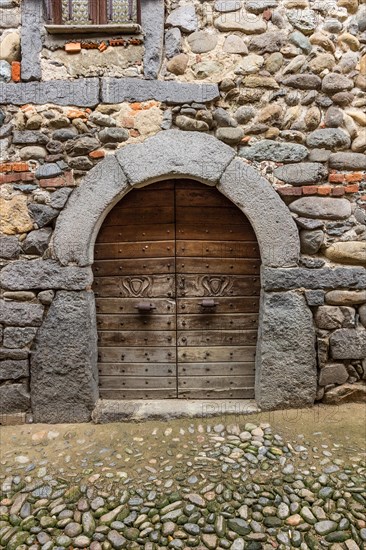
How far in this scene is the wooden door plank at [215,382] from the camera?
2691 mm

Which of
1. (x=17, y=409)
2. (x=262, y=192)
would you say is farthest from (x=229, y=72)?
(x=17, y=409)

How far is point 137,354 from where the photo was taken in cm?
269

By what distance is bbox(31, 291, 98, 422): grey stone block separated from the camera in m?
2.48

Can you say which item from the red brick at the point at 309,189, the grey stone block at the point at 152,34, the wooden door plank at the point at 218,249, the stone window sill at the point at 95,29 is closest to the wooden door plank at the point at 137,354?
the wooden door plank at the point at 218,249

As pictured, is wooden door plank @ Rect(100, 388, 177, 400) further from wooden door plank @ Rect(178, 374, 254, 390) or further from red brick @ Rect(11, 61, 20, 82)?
red brick @ Rect(11, 61, 20, 82)

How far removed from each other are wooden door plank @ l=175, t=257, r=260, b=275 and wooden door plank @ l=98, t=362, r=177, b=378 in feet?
2.33

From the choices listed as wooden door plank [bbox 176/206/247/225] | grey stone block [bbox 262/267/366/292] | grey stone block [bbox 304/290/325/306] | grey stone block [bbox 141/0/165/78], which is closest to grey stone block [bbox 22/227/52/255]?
wooden door plank [bbox 176/206/247/225]

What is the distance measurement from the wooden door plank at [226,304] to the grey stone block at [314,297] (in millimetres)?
349

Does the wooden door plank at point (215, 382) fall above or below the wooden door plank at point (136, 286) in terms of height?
below

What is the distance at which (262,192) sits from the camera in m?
2.43

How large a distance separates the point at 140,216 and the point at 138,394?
1.29 m

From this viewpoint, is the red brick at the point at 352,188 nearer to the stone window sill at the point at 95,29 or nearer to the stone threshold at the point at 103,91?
the stone threshold at the point at 103,91

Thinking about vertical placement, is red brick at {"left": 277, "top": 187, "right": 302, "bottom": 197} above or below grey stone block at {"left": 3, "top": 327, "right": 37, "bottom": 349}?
above

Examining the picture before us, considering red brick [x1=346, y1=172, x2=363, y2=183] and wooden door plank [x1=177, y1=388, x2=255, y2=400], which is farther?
wooden door plank [x1=177, y1=388, x2=255, y2=400]
